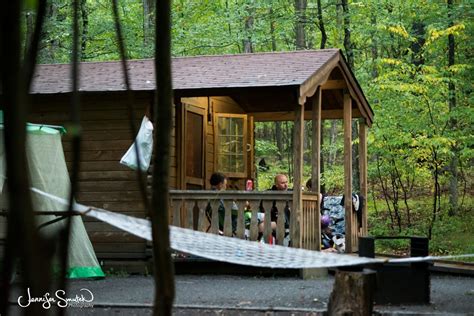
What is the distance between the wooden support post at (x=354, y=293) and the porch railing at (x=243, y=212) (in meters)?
5.24

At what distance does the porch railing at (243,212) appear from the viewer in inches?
450

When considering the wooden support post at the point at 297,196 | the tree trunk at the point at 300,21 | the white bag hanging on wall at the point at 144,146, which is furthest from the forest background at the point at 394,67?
the wooden support post at the point at 297,196

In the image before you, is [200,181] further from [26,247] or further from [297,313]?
[26,247]

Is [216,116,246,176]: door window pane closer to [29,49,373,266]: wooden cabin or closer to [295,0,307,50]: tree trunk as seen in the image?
[29,49,373,266]: wooden cabin

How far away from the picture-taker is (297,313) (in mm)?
7574

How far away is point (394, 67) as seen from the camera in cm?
1864

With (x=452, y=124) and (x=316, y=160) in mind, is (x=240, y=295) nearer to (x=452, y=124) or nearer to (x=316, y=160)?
(x=316, y=160)

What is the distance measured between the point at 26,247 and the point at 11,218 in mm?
43

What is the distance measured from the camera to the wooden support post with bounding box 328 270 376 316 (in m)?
5.77

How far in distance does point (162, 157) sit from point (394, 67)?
700 inches

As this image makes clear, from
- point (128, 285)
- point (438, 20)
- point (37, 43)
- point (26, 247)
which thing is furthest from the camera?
point (438, 20)

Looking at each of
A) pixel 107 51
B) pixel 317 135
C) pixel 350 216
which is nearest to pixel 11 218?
pixel 317 135

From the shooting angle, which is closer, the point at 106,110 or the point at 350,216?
the point at 106,110

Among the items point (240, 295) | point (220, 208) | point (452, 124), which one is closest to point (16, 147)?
point (240, 295)
